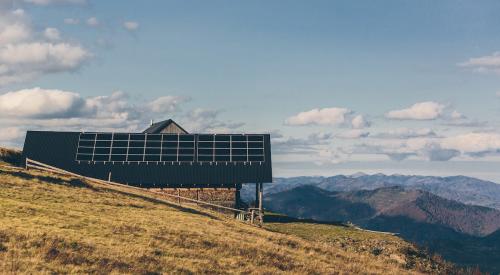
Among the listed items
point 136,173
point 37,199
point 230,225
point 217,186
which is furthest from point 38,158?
point 230,225

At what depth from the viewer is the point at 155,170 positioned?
53.7m

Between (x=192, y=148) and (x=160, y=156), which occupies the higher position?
(x=192, y=148)

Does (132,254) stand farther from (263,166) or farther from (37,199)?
(263,166)

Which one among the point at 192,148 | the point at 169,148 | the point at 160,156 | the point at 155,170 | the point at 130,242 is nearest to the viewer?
the point at 130,242

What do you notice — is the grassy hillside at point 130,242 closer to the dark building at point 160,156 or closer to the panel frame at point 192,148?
the dark building at point 160,156

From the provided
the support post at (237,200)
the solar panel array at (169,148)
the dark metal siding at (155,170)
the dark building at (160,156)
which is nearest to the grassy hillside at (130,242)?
the dark metal siding at (155,170)

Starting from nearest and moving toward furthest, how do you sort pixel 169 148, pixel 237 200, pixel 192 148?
pixel 237 200
pixel 169 148
pixel 192 148

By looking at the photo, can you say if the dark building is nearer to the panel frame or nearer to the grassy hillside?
the panel frame

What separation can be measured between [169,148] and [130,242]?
33076 mm

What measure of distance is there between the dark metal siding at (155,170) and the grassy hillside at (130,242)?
36.6 feet

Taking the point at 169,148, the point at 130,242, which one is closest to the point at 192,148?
the point at 169,148

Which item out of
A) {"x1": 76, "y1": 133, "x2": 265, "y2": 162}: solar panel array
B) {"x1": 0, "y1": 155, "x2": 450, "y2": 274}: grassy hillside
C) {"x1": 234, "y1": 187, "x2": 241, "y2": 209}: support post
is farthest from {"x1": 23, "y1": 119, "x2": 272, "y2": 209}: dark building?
{"x1": 0, "y1": 155, "x2": 450, "y2": 274}: grassy hillside

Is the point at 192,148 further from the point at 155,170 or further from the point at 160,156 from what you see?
the point at 155,170

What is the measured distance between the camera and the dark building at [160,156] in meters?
53.2
